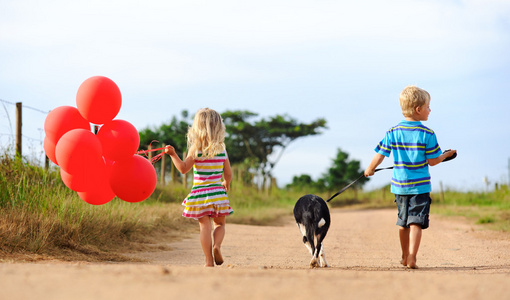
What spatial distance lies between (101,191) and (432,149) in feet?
11.7

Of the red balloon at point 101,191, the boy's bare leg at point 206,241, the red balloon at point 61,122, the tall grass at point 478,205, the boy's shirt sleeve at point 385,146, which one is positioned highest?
the red balloon at point 61,122

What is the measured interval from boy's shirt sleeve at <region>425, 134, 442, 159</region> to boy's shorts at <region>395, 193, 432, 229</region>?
0.43 metres

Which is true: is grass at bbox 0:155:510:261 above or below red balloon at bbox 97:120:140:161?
below

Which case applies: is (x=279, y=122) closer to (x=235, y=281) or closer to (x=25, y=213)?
(x=25, y=213)

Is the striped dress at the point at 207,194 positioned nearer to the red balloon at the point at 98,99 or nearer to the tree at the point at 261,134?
the red balloon at the point at 98,99

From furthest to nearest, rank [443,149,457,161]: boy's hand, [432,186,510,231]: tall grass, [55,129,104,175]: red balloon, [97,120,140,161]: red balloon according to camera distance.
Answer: [432,186,510,231]: tall grass < [443,149,457,161]: boy's hand < [97,120,140,161]: red balloon < [55,129,104,175]: red balloon

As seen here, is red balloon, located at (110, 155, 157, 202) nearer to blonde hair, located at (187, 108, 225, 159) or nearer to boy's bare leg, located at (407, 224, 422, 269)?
blonde hair, located at (187, 108, 225, 159)

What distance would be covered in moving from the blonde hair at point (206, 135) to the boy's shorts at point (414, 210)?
6.77 ft

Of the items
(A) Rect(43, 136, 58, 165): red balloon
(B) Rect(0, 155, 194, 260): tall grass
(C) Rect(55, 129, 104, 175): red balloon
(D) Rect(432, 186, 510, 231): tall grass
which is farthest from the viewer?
(D) Rect(432, 186, 510, 231): tall grass

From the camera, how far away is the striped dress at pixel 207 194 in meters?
5.09

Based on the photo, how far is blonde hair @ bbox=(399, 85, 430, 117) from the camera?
18.0ft

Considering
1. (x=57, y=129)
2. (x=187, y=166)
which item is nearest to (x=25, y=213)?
(x=57, y=129)

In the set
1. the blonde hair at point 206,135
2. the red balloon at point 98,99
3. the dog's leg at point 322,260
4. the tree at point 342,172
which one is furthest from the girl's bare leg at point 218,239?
the tree at point 342,172

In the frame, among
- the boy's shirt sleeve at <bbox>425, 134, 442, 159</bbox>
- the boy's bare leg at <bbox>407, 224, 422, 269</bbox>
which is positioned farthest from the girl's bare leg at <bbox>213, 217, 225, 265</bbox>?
the boy's shirt sleeve at <bbox>425, 134, 442, 159</bbox>
